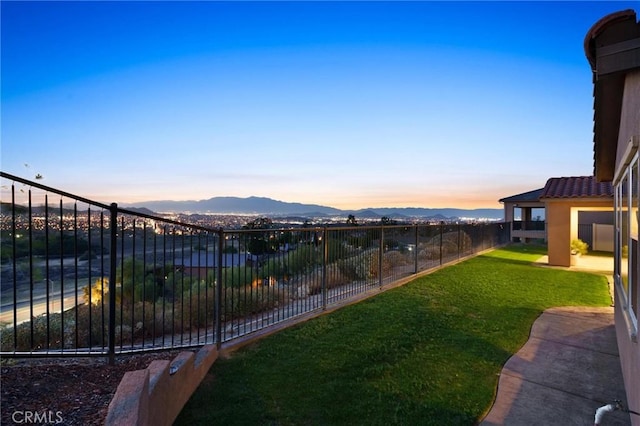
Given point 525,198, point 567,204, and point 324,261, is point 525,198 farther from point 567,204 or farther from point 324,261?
point 324,261

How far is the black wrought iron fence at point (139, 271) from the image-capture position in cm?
311

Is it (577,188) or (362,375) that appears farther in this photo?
(577,188)

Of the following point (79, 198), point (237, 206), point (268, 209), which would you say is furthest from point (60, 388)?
point (268, 209)

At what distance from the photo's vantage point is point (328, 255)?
6914 mm

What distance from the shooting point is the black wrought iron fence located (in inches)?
122

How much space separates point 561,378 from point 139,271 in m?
7.28

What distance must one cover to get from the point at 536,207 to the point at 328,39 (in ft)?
70.1

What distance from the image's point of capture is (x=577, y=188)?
13.0 m

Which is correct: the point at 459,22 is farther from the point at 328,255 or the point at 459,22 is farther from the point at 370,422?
the point at 370,422

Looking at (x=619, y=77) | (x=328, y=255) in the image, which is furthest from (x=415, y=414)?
(x=328, y=255)

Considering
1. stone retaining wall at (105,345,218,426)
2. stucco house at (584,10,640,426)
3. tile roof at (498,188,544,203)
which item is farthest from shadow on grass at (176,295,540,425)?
tile roof at (498,188,544,203)

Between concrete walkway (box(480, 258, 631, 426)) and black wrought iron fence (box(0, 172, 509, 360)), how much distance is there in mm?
3219

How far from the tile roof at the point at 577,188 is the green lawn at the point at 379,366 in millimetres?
5755

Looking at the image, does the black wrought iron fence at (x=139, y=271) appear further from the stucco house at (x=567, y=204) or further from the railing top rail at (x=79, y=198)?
the stucco house at (x=567, y=204)
